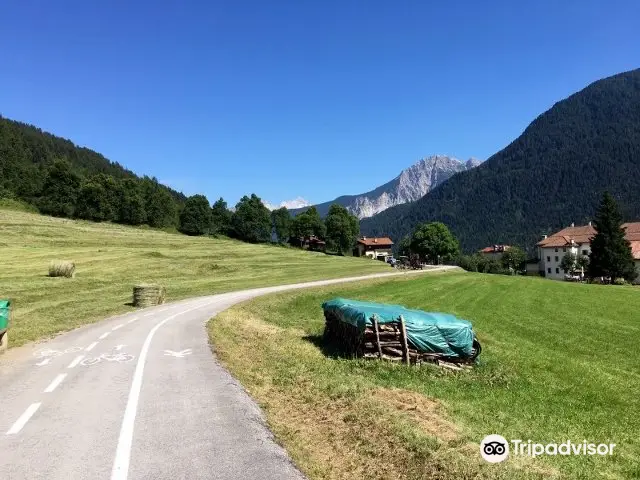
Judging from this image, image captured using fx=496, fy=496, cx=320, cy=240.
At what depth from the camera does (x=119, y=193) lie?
126438 mm

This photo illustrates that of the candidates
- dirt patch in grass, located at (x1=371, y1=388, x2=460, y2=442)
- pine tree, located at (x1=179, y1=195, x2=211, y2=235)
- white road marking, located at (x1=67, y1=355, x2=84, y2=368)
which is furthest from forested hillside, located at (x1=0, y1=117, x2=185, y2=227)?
dirt patch in grass, located at (x1=371, y1=388, x2=460, y2=442)

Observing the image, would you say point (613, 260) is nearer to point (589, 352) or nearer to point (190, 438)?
point (589, 352)

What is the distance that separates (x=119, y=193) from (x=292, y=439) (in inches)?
5072

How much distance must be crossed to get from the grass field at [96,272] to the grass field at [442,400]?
372 inches


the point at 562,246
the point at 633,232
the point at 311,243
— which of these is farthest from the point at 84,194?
the point at 633,232

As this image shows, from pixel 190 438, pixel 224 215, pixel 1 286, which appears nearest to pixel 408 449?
pixel 190 438

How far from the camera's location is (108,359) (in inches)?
639

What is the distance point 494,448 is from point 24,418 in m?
9.26

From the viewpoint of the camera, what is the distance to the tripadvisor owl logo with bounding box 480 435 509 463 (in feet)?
27.5

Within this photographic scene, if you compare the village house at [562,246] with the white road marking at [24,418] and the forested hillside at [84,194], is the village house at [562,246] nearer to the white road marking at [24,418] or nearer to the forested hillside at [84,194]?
the forested hillside at [84,194]

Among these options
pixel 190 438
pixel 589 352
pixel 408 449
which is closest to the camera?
pixel 408 449

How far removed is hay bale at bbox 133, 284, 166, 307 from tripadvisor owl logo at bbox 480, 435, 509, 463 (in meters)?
27.8

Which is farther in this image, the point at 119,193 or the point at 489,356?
the point at 119,193

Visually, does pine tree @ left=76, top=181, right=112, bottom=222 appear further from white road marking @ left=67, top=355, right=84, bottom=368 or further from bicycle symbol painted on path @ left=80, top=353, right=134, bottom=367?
bicycle symbol painted on path @ left=80, top=353, right=134, bottom=367
